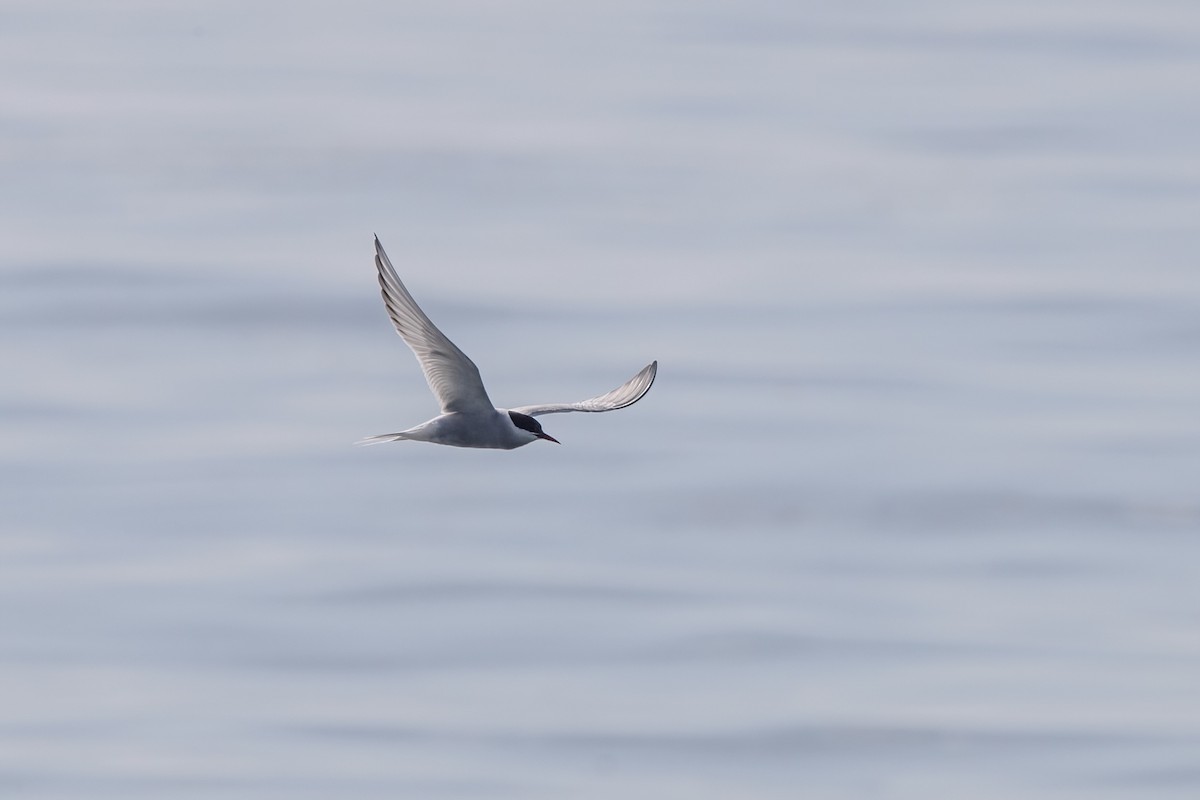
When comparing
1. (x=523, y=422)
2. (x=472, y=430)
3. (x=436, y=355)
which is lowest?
(x=472, y=430)

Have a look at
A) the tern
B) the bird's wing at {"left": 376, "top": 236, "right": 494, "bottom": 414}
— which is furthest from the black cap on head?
the bird's wing at {"left": 376, "top": 236, "right": 494, "bottom": 414}

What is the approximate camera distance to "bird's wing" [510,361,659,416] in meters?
13.1

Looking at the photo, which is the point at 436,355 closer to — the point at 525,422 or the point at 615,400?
the point at 525,422

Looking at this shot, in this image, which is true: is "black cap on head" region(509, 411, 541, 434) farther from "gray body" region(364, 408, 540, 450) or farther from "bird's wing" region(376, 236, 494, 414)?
"bird's wing" region(376, 236, 494, 414)

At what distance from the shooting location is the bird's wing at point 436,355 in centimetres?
1195

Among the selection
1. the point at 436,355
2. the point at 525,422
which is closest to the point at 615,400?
the point at 525,422

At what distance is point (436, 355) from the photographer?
40.5 ft

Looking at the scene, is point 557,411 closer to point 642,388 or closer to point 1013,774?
point 642,388

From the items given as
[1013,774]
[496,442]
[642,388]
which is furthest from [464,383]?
[1013,774]

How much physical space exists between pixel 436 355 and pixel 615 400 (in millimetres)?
1702

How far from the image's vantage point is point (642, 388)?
45.1 feet

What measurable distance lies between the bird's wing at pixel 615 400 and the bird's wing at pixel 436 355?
19.5 inches

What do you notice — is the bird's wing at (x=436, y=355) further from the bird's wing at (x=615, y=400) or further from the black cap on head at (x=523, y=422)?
the bird's wing at (x=615, y=400)

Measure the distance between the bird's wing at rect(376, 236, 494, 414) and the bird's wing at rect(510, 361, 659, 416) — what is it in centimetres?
50
